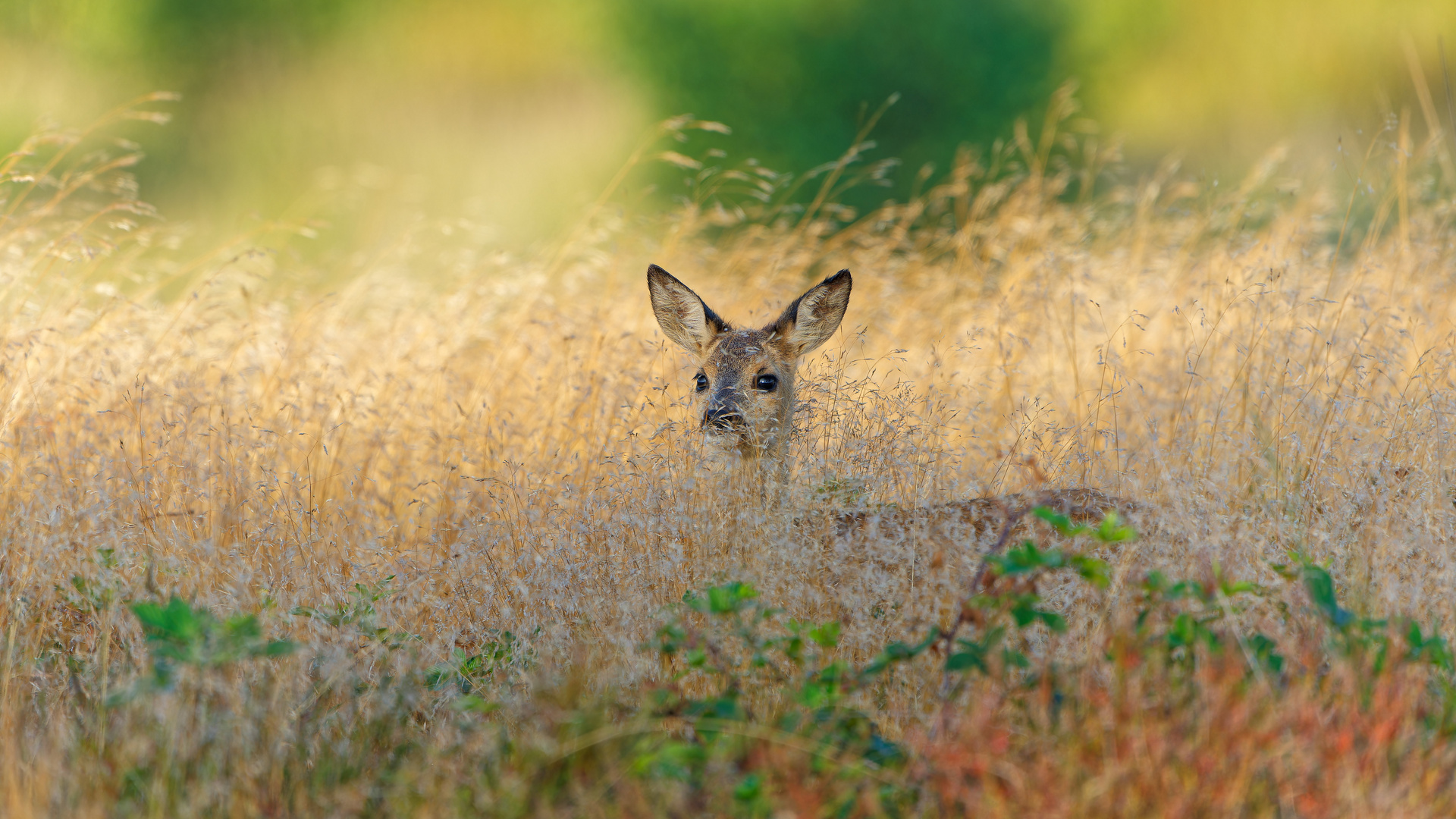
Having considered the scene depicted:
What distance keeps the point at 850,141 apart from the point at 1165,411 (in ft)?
27.0

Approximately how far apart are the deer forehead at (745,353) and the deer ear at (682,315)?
0.13 m

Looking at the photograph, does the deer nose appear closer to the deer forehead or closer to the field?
the field

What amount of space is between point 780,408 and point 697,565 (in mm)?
1289

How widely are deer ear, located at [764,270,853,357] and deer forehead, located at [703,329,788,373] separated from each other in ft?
0.21

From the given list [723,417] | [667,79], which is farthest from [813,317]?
[667,79]

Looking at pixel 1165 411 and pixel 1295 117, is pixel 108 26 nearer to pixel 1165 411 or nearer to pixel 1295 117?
pixel 1165 411

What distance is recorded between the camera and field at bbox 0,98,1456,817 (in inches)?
97.7

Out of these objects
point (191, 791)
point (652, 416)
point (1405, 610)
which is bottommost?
point (191, 791)

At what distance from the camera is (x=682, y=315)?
5.44 meters

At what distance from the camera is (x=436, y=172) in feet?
41.9

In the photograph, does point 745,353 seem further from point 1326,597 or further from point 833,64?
point 833,64

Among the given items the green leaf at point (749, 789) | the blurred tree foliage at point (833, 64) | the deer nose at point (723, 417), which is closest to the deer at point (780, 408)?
the deer nose at point (723, 417)

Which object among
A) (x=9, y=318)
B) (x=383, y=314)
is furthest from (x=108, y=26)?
(x=9, y=318)

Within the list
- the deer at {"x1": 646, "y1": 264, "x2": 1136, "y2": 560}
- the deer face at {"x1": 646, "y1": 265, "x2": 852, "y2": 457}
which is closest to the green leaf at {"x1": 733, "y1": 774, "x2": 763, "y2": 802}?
the deer at {"x1": 646, "y1": 264, "x2": 1136, "y2": 560}
